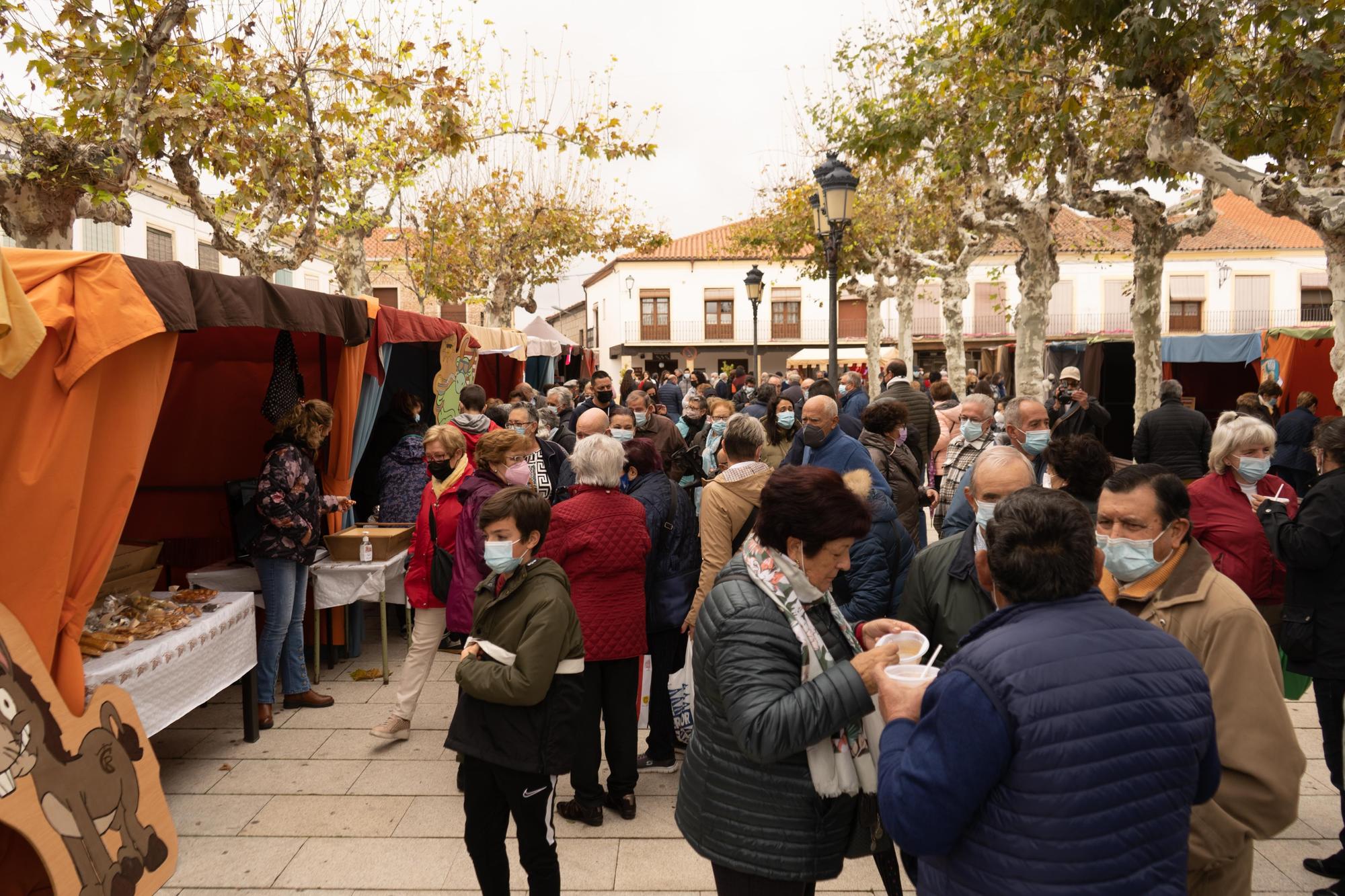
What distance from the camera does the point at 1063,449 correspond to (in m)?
3.53

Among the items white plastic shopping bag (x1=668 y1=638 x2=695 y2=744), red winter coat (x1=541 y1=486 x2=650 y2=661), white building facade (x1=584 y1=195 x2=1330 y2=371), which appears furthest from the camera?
white building facade (x1=584 y1=195 x2=1330 y2=371)

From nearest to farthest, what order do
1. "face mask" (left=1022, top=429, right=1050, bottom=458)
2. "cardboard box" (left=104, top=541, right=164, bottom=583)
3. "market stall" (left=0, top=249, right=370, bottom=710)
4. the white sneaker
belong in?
"market stall" (left=0, top=249, right=370, bottom=710) → "cardboard box" (left=104, top=541, right=164, bottom=583) → the white sneaker → "face mask" (left=1022, top=429, right=1050, bottom=458)

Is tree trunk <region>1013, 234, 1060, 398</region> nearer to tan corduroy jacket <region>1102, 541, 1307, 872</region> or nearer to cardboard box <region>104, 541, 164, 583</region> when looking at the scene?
cardboard box <region>104, 541, 164, 583</region>

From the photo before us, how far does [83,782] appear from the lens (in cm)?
327

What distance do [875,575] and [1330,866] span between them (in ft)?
6.47

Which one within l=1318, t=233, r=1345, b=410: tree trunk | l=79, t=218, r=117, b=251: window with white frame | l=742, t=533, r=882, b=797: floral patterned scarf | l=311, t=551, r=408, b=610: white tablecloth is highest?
l=79, t=218, r=117, b=251: window with white frame

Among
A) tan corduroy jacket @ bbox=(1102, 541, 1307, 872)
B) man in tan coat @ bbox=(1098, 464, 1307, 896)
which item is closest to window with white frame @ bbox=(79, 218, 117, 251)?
man in tan coat @ bbox=(1098, 464, 1307, 896)

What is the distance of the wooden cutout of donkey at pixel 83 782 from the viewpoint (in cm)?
302

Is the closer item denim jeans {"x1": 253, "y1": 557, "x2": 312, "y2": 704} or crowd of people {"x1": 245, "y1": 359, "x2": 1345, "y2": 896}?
crowd of people {"x1": 245, "y1": 359, "x2": 1345, "y2": 896}

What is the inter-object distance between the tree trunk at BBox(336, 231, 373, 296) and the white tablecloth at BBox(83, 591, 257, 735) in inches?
413

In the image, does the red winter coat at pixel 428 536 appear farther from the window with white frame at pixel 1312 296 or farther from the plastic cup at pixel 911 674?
the window with white frame at pixel 1312 296

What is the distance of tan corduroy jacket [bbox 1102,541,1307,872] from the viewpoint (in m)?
2.06

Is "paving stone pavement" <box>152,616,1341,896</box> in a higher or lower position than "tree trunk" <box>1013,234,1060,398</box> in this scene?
lower

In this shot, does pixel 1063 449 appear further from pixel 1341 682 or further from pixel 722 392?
pixel 722 392
